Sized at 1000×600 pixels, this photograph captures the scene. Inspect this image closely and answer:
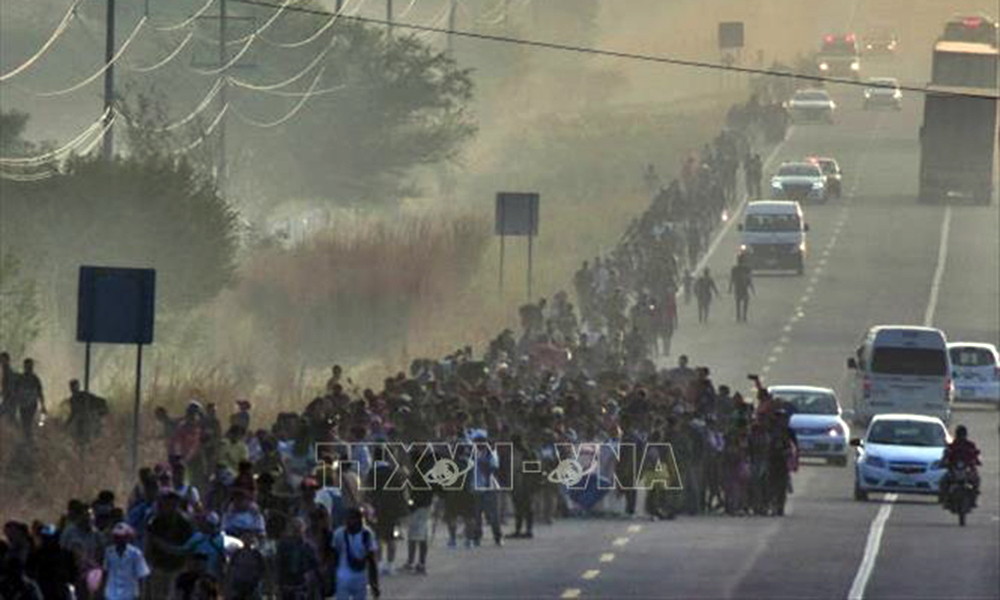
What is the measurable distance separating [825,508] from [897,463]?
1.78 m

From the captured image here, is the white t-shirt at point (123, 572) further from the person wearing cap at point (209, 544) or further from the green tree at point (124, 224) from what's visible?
the green tree at point (124, 224)

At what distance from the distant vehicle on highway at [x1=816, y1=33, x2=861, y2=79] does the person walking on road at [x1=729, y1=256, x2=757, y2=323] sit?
77.0 metres

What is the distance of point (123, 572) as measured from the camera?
26.6 m

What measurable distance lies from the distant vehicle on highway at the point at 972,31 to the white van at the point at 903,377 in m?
74.4

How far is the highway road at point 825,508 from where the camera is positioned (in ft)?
116

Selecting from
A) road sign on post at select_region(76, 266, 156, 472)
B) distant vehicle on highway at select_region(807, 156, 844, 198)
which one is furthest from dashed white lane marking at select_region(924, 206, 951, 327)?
road sign on post at select_region(76, 266, 156, 472)

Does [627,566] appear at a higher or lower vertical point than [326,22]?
lower

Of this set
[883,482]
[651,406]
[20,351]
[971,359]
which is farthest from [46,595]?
[971,359]

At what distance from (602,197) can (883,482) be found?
59.5 m

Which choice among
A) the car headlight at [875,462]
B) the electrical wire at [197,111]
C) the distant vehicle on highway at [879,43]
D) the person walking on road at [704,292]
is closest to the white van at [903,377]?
the car headlight at [875,462]

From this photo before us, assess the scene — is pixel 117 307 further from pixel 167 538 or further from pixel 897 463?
pixel 897 463

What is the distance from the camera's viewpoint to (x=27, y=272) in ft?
219

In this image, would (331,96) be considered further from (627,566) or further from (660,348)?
(627,566)

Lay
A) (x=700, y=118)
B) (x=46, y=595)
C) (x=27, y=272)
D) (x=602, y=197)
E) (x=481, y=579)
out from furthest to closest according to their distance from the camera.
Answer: (x=700, y=118), (x=602, y=197), (x=27, y=272), (x=481, y=579), (x=46, y=595)
